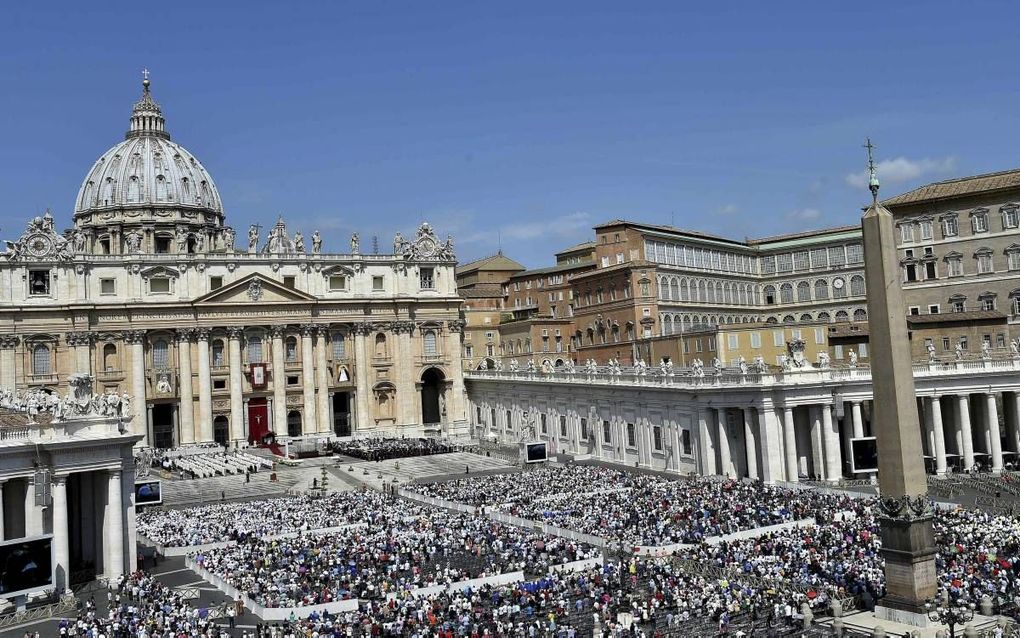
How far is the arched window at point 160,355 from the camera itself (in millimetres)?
84125

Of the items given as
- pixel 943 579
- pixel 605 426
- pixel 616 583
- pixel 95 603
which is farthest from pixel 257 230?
pixel 943 579

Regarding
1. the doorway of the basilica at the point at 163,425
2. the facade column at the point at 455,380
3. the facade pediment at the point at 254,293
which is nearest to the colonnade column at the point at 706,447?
the facade column at the point at 455,380

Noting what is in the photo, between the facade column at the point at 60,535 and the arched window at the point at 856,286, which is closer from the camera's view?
the facade column at the point at 60,535

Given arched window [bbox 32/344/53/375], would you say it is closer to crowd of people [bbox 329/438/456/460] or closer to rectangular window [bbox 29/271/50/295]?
rectangular window [bbox 29/271/50/295]

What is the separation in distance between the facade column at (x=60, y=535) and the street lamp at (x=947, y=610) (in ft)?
89.8

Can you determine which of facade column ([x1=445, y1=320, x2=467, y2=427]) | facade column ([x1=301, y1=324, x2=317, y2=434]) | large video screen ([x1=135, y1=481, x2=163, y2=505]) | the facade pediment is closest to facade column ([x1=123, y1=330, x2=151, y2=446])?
the facade pediment

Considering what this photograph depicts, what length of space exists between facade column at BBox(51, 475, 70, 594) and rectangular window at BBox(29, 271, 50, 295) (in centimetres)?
5038

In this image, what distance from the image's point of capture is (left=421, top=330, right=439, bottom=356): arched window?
9294 cm

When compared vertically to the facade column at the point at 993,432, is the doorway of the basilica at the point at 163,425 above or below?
above

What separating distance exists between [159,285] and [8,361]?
12.9 m

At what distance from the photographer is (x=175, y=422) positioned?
278 ft

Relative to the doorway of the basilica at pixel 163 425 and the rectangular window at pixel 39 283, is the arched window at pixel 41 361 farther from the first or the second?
the doorway of the basilica at pixel 163 425

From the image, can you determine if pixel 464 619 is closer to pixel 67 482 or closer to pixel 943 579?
pixel 943 579

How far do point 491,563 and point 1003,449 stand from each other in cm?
3543
